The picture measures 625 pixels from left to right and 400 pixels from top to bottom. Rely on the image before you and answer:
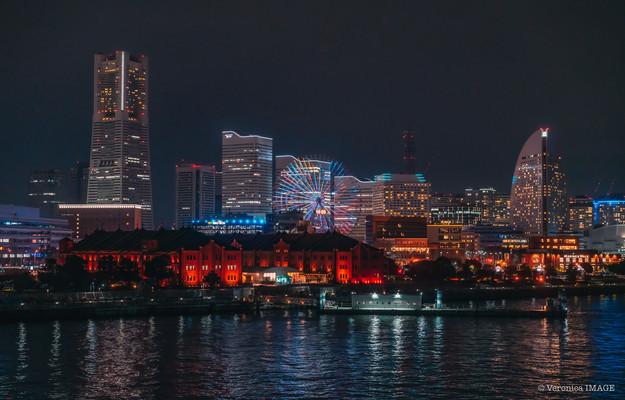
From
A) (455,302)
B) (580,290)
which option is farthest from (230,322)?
(580,290)

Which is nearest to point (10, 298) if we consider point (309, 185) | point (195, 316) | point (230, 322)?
point (195, 316)

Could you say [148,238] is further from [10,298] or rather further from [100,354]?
[100,354]

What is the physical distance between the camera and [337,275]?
146 m

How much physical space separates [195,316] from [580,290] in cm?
8875

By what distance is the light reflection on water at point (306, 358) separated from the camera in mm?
53281

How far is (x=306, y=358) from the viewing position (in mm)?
65188

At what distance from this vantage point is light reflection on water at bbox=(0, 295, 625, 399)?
175 feet

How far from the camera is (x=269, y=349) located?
228 ft

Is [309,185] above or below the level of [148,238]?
above

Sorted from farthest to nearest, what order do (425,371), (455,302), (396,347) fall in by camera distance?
1. (455,302)
2. (396,347)
3. (425,371)

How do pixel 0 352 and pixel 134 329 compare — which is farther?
pixel 134 329

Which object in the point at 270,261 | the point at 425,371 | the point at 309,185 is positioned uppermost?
the point at 309,185

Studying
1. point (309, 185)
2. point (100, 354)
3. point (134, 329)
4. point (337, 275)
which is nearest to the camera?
point (100, 354)

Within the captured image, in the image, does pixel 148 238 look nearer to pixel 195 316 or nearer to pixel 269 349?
pixel 195 316
